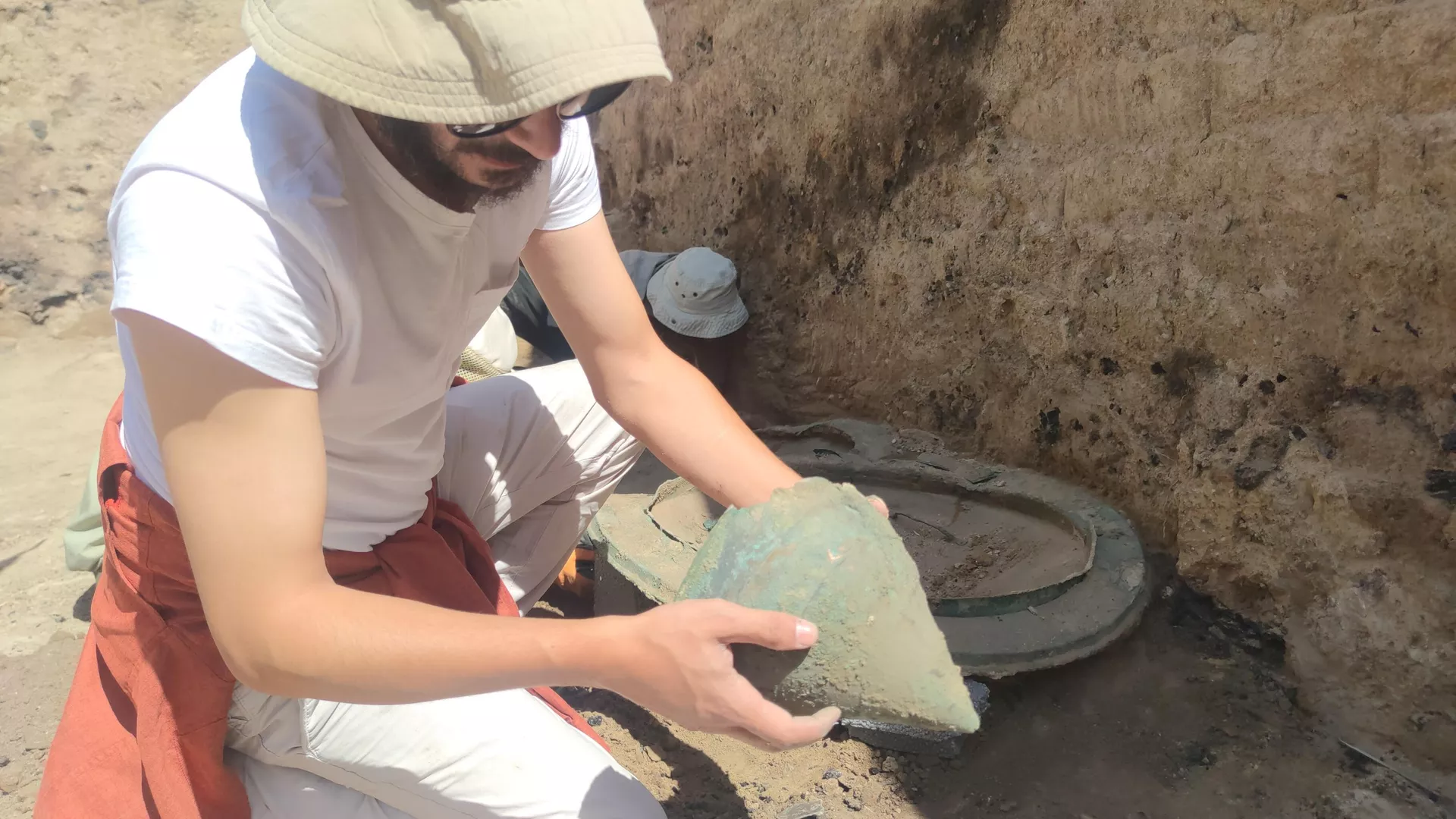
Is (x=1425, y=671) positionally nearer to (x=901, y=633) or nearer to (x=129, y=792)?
(x=901, y=633)

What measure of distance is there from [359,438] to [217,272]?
0.42m

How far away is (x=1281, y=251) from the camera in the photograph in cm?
199

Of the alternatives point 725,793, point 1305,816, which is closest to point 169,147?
point 725,793

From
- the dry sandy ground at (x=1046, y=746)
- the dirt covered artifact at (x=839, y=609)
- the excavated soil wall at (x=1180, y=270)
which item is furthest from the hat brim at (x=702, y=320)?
the dirt covered artifact at (x=839, y=609)

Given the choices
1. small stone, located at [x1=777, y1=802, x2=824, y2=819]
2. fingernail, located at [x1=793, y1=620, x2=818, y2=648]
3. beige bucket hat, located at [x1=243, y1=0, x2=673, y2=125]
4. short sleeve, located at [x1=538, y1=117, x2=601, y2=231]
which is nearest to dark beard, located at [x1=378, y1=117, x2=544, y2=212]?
beige bucket hat, located at [x1=243, y1=0, x2=673, y2=125]

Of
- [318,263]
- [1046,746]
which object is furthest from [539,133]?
[1046,746]

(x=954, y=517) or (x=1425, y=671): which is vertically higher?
(x=1425, y=671)

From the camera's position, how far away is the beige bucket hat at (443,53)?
1040 mm

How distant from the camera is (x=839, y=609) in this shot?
3.96ft

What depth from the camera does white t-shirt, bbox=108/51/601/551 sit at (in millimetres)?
1104

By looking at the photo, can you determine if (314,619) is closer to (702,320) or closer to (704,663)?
(704,663)

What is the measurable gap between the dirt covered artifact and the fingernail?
2 centimetres

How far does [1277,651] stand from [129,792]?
2.15 m

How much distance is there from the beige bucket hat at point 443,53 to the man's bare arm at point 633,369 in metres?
0.61
